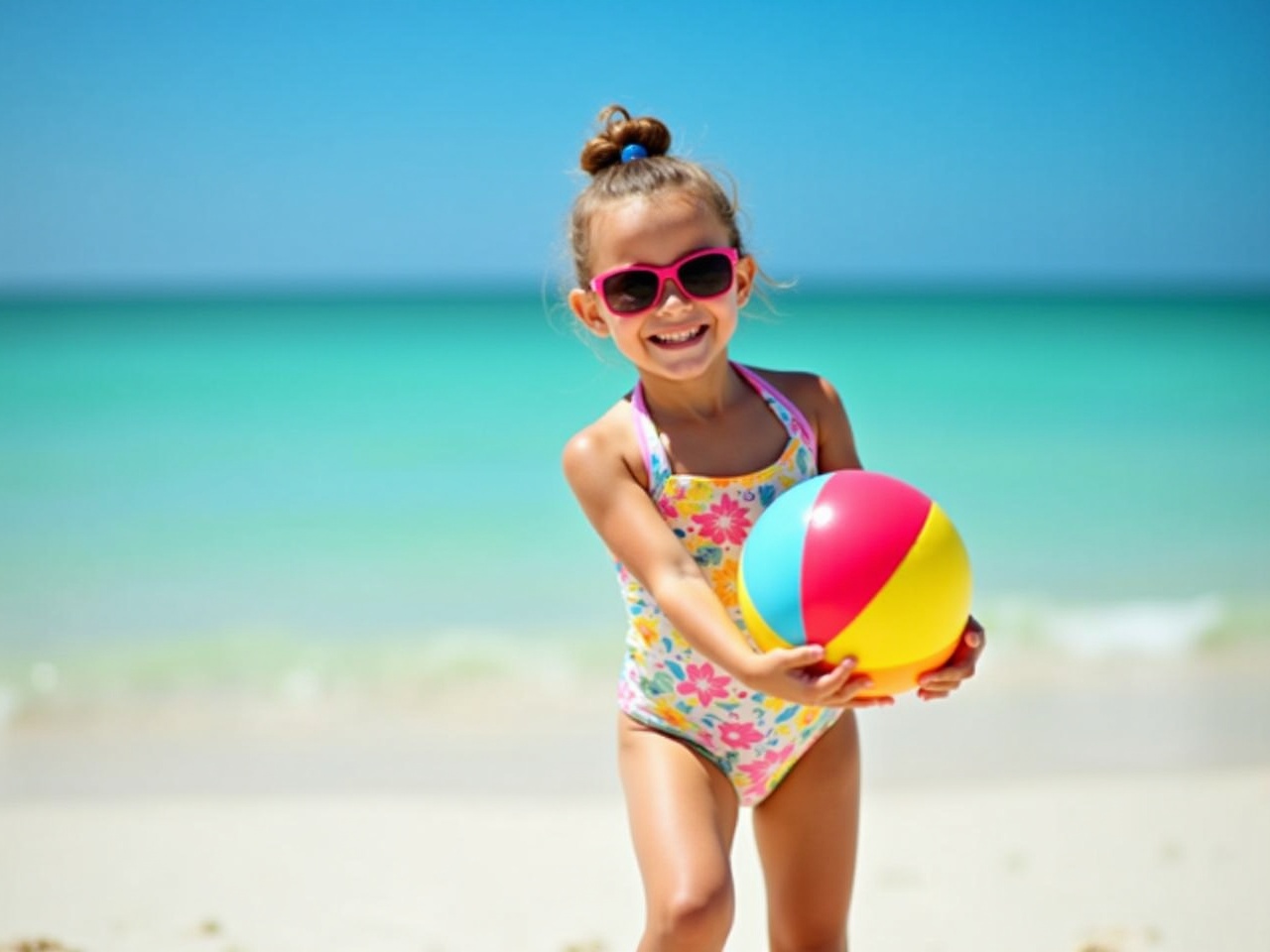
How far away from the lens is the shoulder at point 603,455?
3.30 metres

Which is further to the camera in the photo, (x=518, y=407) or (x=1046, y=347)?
(x=1046, y=347)

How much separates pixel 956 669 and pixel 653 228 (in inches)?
44.7

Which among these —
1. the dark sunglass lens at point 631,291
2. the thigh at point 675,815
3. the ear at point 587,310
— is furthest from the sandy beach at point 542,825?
the dark sunglass lens at point 631,291

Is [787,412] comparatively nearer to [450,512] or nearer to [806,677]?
[806,677]

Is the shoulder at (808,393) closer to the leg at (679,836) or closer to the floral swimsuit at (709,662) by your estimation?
the floral swimsuit at (709,662)

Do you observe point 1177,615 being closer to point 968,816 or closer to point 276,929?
point 968,816

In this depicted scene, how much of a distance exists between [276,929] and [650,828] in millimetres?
2275

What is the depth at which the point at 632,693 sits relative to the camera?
11.5 feet

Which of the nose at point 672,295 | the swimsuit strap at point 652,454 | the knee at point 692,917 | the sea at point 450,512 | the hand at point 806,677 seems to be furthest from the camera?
the sea at point 450,512

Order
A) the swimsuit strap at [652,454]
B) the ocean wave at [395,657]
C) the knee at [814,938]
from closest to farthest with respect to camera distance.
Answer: the swimsuit strap at [652,454], the knee at [814,938], the ocean wave at [395,657]

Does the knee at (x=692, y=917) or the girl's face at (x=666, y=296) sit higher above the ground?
the girl's face at (x=666, y=296)

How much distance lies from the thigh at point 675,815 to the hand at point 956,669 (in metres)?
0.53

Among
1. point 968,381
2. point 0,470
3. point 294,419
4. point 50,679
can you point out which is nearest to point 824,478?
point 50,679

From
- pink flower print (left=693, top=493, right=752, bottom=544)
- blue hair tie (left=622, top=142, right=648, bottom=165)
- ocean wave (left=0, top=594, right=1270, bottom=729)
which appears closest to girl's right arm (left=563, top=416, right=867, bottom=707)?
pink flower print (left=693, top=493, right=752, bottom=544)
